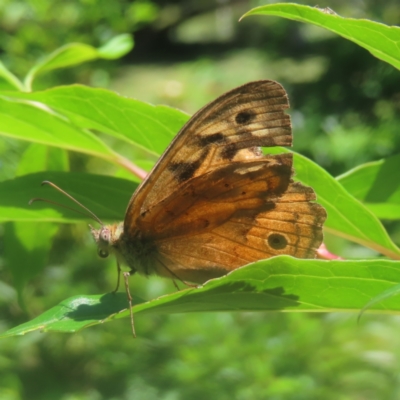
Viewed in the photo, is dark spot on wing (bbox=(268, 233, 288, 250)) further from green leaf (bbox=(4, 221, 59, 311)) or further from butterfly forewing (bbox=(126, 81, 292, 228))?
green leaf (bbox=(4, 221, 59, 311))

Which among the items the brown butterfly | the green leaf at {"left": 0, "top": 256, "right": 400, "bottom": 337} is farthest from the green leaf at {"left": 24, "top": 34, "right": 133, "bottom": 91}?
the green leaf at {"left": 0, "top": 256, "right": 400, "bottom": 337}

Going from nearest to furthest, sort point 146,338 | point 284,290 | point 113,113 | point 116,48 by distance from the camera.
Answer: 1. point 284,290
2. point 113,113
3. point 116,48
4. point 146,338

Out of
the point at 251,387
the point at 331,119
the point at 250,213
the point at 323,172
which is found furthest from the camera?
the point at 331,119

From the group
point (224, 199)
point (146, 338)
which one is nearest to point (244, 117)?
point (224, 199)

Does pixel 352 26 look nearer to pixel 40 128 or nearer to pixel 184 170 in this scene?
pixel 184 170

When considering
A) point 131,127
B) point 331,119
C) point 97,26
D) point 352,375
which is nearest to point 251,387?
point 352,375

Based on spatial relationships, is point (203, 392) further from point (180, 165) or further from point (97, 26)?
point (97, 26)

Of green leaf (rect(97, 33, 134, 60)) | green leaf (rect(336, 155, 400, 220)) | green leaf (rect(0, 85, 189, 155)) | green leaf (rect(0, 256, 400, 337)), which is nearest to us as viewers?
green leaf (rect(0, 256, 400, 337))
